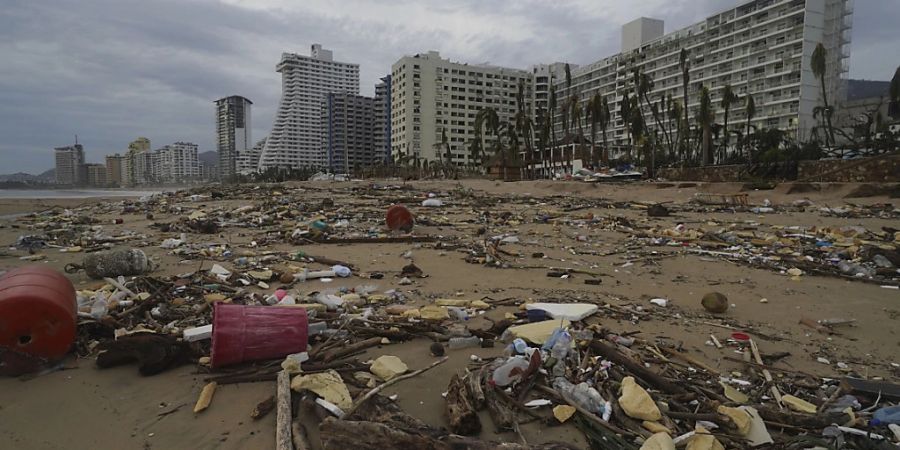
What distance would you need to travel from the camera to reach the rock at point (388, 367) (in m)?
2.75

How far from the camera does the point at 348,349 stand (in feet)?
10.0

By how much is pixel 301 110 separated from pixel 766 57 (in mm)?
84022

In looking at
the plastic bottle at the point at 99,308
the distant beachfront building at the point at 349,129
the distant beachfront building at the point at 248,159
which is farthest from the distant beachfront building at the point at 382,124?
the plastic bottle at the point at 99,308

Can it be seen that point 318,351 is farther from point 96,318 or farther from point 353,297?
point 96,318

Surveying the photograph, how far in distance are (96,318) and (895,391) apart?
516 centimetres

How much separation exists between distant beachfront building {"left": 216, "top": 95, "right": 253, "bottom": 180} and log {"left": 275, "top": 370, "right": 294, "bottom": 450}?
12103 cm

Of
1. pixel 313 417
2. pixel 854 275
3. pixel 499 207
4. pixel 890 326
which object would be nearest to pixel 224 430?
pixel 313 417

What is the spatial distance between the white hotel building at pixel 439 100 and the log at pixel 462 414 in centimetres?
7929

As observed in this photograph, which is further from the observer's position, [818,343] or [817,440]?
[818,343]

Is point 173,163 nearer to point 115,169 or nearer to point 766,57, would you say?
point 115,169

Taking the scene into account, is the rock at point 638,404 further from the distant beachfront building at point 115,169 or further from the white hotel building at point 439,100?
the distant beachfront building at point 115,169

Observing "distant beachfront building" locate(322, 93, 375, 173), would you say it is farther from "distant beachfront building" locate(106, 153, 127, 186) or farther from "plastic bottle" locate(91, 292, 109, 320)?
"plastic bottle" locate(91, 292, 109, 320)

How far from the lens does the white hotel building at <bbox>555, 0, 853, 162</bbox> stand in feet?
182

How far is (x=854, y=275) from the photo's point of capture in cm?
562
